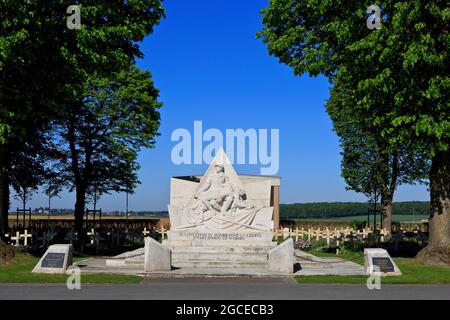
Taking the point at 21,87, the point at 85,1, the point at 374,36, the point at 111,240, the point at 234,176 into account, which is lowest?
the point at 111,240

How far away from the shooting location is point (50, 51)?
873 inches

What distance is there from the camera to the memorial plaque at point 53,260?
19.3 m

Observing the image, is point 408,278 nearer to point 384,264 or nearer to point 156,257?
point 384,264

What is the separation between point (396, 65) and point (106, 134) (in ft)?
84.2

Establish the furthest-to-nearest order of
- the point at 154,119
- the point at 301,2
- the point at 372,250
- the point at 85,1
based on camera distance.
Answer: the point at 154,119 → the point at 301,2 → the point at 85,1 → the point at 372,250

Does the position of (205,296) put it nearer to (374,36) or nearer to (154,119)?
(374,36)

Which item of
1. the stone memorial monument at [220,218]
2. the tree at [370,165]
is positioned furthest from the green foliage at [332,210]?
the stone memorial monument at [220,218]

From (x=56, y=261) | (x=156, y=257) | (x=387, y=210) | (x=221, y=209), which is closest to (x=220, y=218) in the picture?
(x=221, y=209)

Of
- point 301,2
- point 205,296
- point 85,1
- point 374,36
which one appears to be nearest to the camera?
point 205,296

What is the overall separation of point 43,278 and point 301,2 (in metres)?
15.1

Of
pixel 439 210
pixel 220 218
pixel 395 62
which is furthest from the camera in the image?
pixel 220 218

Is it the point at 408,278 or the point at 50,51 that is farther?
the point at 50,51

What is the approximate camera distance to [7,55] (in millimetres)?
19672

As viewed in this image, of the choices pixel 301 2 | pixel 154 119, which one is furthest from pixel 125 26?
pixel 154 119
